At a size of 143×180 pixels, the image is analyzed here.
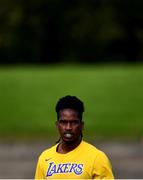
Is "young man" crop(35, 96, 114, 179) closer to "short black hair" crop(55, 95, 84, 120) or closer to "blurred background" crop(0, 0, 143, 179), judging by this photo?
"short black hair" crop(55, 95, 84, 120)

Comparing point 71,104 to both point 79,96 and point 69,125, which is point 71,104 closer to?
point 69,125

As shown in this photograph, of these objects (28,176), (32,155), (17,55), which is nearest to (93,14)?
(17,55)

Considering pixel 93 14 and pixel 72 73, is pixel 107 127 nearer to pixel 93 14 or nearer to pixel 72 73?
pixel 72 73

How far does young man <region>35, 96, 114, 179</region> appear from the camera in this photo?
499 centimetres

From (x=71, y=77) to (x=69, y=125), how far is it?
20.5 meters

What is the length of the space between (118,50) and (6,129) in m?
21.7

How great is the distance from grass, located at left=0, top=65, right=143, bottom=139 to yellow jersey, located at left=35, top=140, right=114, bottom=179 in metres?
15.3

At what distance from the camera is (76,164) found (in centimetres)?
502

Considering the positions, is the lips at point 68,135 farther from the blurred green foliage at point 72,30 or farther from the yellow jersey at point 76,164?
the blurred green foliage at point 72,30

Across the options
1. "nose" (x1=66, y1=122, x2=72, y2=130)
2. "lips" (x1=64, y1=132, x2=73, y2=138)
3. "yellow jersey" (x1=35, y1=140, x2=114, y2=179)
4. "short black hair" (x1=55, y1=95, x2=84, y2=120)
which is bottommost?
"yellow jersey" (x1=35, y1=140, x2=114, y2=179)

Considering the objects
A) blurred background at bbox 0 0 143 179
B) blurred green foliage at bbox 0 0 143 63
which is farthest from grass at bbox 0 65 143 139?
blurred green foliage at bbox 0 0 143 63

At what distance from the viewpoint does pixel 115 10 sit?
42.5 meters

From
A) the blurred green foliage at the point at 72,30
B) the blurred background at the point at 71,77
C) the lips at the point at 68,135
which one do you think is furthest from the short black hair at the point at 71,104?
the blurred green foliage at the point at 72,30

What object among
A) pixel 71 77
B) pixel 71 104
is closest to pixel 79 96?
pixel 71 77
